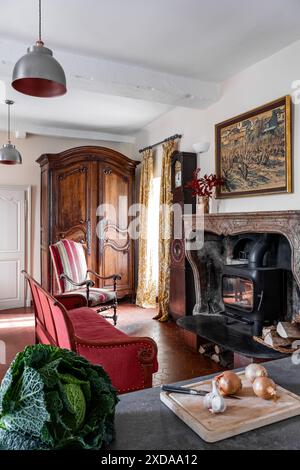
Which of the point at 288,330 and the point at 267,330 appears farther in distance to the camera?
the point at 267,330

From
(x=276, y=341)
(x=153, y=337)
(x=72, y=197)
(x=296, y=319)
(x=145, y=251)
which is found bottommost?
(x=153, y=337)

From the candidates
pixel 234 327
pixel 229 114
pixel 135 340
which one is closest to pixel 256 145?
pixel 229 114

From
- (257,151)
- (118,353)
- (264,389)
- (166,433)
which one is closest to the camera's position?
(166,433)

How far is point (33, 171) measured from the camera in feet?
19.8

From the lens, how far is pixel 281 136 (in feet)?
10.9

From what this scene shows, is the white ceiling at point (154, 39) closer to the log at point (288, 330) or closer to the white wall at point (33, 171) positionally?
the white wall at point (33, 171)

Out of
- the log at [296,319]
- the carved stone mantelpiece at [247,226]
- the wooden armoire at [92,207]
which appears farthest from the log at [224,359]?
the wooden armoire at [92,207]

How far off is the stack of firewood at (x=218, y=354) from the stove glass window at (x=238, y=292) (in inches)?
17.3

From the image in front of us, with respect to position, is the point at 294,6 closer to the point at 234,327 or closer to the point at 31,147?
the point at 234,327

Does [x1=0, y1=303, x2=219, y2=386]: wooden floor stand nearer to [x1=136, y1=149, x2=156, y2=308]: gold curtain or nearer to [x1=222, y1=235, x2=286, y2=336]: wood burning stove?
[x1=136, y1=149, x2=156, y2=308]: gold curtain

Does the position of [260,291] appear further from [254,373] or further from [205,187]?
[254,373]

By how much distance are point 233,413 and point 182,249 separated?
381 centimetres

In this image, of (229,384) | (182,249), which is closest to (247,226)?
(182,249)
